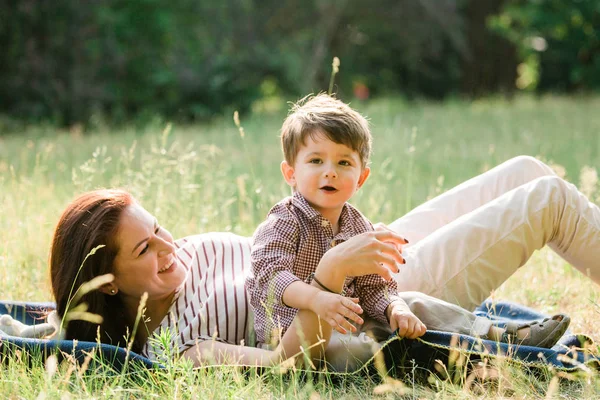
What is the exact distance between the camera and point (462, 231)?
2.84m

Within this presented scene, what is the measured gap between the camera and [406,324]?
2.36 metres

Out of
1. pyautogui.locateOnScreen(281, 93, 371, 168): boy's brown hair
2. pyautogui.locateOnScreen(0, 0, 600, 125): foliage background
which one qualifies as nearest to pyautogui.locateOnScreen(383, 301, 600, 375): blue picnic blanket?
pyautogui.locateOnScreen(281, 93, 371, 168): boy's brown hair

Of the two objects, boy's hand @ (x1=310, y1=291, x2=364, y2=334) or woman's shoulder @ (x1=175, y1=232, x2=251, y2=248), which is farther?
woman's shoulder @ (x1=175, y1=232, x2=251, y2=248)

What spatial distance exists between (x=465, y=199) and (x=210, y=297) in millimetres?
1264

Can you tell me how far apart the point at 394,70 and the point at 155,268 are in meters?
14.5

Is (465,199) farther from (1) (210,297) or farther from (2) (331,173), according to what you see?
(1) (210,297)

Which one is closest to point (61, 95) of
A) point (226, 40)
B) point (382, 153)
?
point (226, 40)

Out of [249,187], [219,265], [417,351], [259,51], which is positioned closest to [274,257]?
[219,265]

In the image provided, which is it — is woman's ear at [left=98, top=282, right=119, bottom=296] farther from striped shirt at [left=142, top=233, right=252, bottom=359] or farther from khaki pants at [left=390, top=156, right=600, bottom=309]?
khaki pants at [left=390, top=156, right=600, bottom=309]

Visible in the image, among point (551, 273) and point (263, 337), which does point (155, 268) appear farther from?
point (551, 273)

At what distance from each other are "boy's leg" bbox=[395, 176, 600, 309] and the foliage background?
28.1 ft

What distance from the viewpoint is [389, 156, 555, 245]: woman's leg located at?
3.20 meters

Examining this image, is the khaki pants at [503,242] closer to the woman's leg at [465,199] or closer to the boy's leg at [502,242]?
the boy's leg at [502,242]

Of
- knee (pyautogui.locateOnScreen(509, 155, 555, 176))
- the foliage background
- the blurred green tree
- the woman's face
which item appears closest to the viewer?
the woman's face
